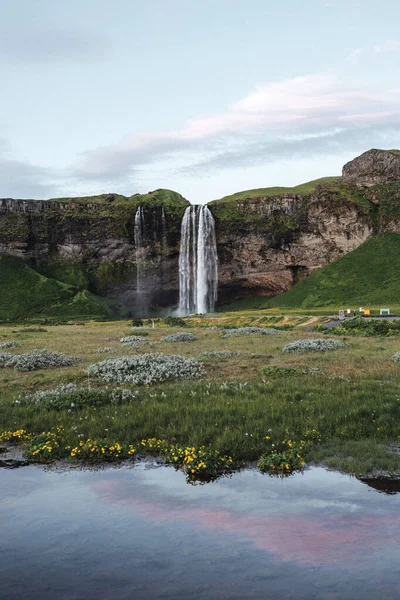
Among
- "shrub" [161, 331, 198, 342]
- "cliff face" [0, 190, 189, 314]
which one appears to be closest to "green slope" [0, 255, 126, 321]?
"cliff face" [0, 190, 189, 314]

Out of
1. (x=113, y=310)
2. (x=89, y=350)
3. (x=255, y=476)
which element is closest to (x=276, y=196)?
(x=113, y=310)

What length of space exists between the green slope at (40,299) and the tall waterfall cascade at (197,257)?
54.3ft

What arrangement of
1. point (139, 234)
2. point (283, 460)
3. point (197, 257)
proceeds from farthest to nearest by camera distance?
point (139, 234)
point (197, 257)
point (283, 460)

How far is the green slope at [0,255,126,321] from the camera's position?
4166 inches

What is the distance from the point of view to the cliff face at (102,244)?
391 ft

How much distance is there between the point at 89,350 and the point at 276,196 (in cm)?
9765

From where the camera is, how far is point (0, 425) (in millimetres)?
12891

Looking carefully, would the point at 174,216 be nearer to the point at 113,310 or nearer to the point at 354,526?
the point at 113,310

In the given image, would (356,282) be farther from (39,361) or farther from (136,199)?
(39,361)

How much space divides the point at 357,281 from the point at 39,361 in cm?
8901

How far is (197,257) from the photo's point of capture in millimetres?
117688

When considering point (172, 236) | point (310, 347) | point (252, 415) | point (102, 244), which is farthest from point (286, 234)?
point (252, 415)

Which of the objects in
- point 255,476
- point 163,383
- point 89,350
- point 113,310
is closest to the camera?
point 255,476

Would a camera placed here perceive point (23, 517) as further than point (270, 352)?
No
